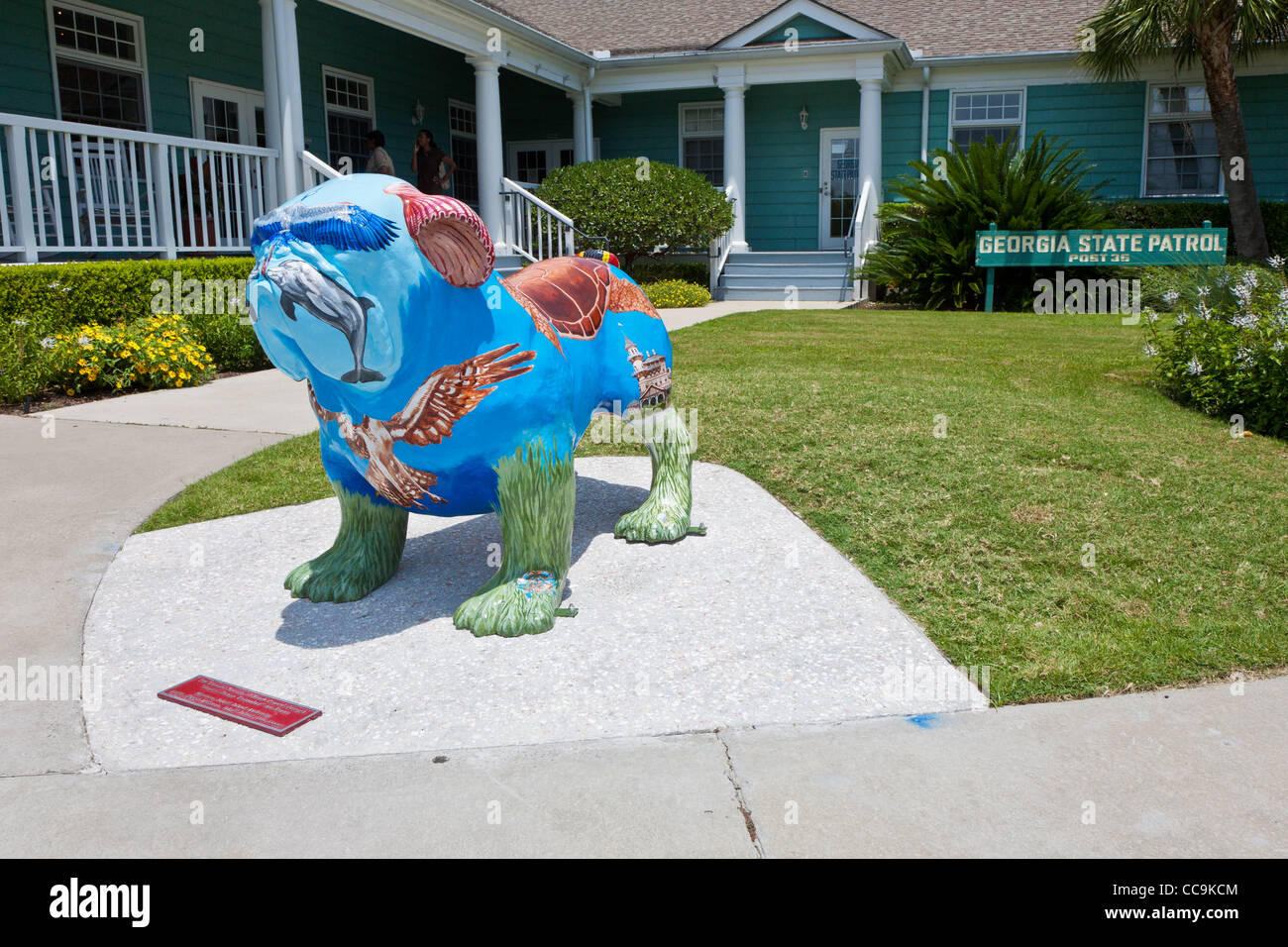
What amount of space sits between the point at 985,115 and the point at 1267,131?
15.5 feet

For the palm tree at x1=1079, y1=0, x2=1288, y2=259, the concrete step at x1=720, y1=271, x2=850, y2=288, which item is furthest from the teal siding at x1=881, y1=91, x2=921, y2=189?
the palm tree at x1=1079, y1=0, x2=1288, y2=259

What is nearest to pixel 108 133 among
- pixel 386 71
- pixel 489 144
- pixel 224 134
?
pixel 224 134

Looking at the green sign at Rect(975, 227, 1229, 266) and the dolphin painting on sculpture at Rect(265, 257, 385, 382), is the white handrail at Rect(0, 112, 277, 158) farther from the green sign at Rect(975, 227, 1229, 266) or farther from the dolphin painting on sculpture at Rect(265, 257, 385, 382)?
the green sign at Rect(975, 227, 1229, 266)

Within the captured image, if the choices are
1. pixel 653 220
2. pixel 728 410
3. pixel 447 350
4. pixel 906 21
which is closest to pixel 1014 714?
pixel 447 350

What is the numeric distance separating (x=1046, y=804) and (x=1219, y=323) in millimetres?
6345

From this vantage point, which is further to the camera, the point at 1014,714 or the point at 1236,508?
the point at 1236,508

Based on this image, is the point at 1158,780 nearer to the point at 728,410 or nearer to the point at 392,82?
the point at 728,410

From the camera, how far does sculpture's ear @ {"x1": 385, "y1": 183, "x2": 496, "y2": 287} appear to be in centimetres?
311

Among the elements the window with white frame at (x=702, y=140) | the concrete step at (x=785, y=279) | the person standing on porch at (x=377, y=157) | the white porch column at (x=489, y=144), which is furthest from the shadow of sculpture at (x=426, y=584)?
the window with white frame at (x=702, y=140)

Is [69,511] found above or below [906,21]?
below

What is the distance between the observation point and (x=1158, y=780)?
2.73 meters

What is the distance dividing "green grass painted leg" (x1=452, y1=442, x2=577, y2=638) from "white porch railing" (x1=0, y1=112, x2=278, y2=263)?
7301mm

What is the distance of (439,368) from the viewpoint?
3.38 m

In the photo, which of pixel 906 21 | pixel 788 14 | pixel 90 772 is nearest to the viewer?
pixel 90 772
